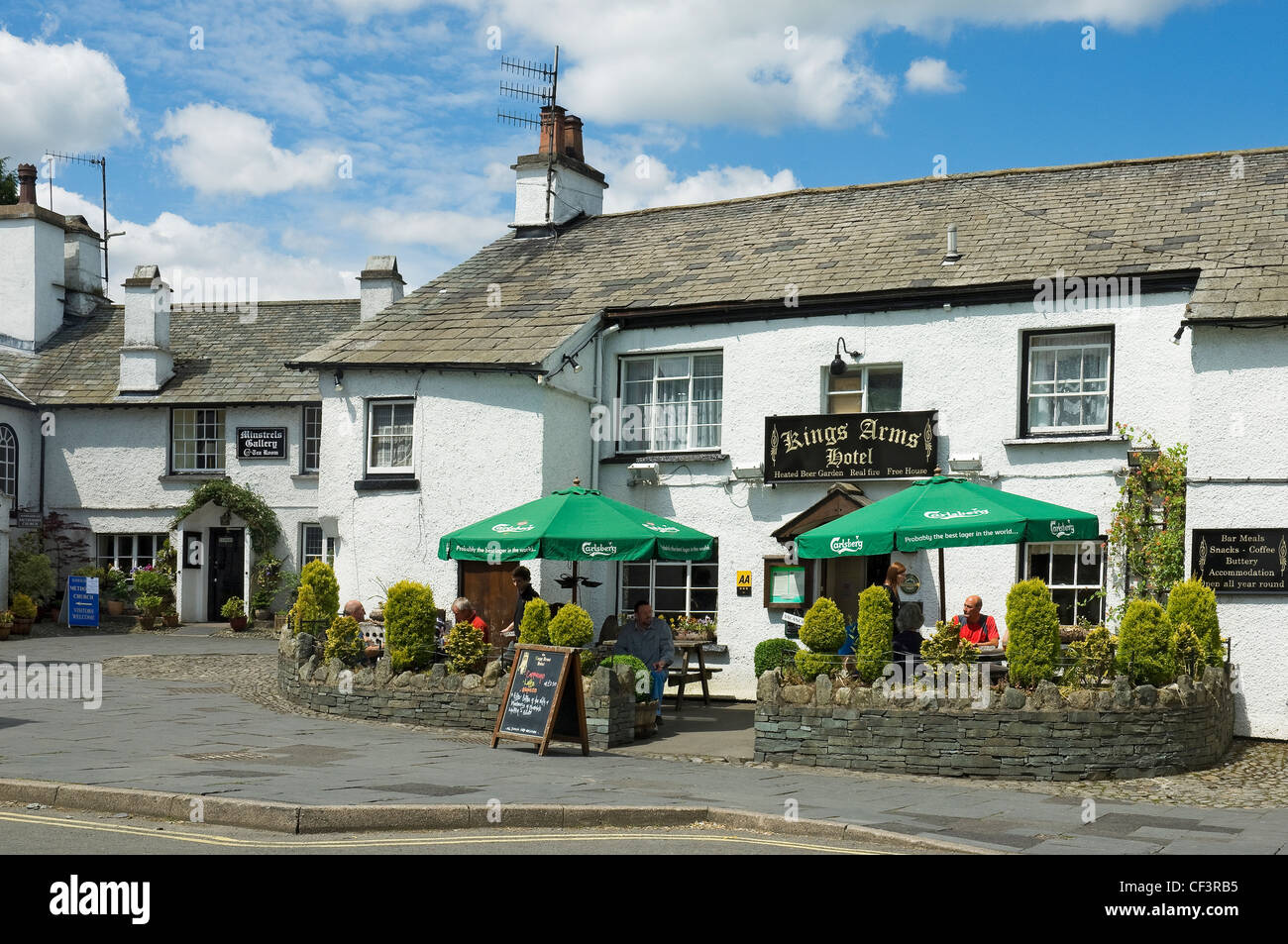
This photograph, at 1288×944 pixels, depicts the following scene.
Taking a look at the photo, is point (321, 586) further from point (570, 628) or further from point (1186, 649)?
point (1186, 649)

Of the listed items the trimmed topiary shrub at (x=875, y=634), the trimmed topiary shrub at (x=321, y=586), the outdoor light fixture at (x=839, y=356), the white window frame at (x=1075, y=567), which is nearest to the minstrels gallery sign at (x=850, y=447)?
the outdoor light fixture at (x=839, y=356)

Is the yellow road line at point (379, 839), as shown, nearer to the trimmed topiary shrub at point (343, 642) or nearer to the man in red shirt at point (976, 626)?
the man in red shirt at point (976, 626)

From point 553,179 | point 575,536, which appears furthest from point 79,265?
point 575,536

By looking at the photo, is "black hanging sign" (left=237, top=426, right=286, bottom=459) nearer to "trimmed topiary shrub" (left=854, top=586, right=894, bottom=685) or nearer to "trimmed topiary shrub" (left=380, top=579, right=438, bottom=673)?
"trimmed topiary shrub" (left=380, top=579, right=438, bottom=673)

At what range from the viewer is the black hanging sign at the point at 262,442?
29.7 m

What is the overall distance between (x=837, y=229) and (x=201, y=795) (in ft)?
47.2

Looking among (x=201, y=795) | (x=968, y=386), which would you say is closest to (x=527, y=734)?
(x=201, y=795)

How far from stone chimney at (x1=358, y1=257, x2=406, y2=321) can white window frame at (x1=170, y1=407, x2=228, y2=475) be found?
14.5 ft

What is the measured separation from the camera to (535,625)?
14.1 meters

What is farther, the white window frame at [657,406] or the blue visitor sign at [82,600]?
the blue visitor sign at [82,600]

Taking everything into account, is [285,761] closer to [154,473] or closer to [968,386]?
[968,386]

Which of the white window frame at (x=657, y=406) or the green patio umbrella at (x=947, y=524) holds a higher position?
the white window frame at (x=657, y=406)

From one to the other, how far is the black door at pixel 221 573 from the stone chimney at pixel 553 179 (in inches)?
446

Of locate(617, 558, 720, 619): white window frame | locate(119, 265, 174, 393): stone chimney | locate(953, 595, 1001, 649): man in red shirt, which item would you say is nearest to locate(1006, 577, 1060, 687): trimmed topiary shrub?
locate(953, 595, 1001, 649): man in red shirt
